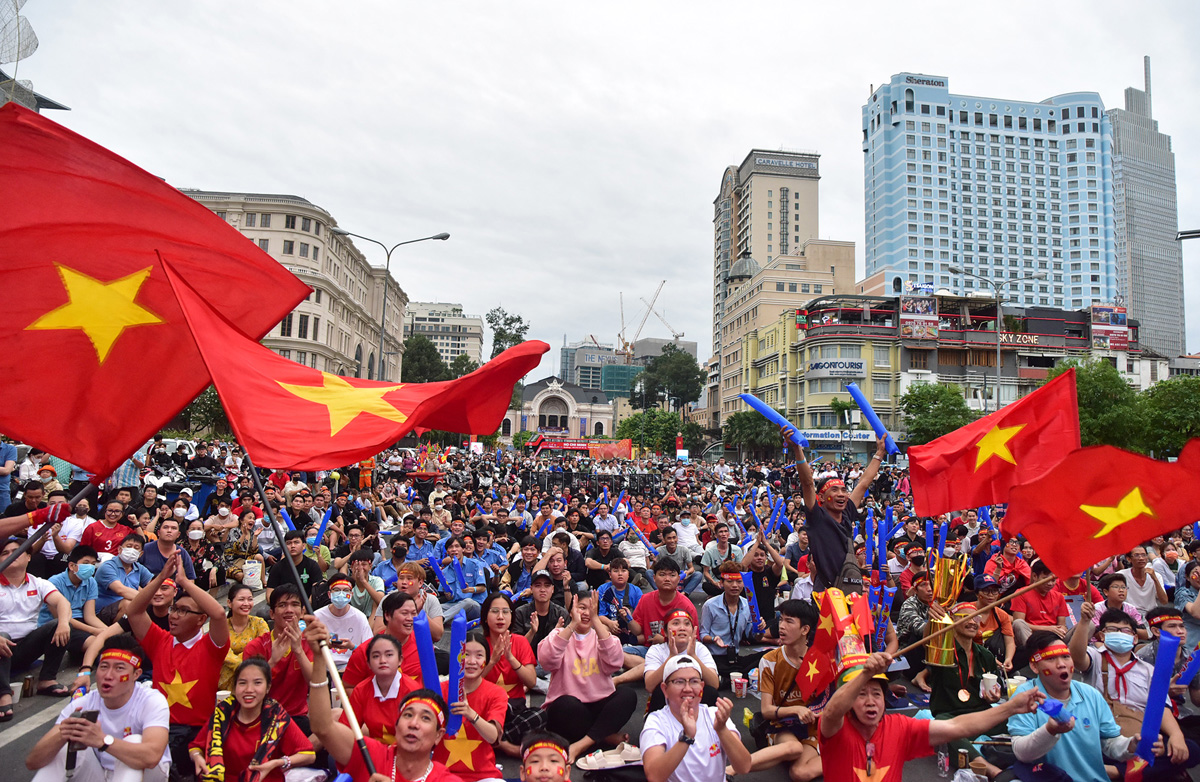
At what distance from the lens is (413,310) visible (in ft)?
559

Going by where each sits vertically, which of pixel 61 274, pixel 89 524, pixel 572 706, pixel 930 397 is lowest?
pixel 572 706

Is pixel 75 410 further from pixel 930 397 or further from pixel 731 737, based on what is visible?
pixel 930 397

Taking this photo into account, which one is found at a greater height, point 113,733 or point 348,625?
point 348,625

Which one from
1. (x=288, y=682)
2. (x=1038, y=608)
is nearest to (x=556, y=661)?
(x=288, y=682)

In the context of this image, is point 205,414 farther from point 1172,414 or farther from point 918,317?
point 918,317

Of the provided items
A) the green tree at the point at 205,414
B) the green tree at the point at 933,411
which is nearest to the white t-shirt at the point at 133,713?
the green tree at the point at 205,414

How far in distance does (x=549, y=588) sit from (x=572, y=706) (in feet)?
3.96

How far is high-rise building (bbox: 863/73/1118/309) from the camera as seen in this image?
105 meters

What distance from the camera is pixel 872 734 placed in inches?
146

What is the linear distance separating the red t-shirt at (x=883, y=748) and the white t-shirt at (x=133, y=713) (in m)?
3.62

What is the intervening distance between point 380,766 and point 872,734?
8.40 feet

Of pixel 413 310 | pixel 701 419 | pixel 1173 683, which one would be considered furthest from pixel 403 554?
pixel 413 310

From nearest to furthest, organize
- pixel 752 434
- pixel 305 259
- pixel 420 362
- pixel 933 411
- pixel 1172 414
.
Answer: pixel 1172 414 < pixel 933 411 < pixel 305 259 < pixel 752 434 < pixel 420 362

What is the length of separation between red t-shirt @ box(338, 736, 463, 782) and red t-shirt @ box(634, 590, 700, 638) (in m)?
3.05
